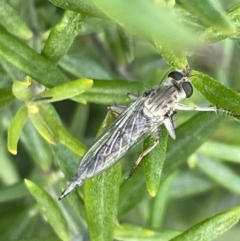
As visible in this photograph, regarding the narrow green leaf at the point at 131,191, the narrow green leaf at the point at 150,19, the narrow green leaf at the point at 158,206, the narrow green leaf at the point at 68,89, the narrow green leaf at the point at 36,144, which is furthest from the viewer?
the narrow green leaf at the point at 158,206

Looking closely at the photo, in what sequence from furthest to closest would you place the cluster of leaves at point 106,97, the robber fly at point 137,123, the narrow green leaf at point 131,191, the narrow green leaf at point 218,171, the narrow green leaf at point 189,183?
1. the narrow green leaf at point 189,183
2. the narrow green leaf at point 218,171
3. the narrow green leaf at point 131,191
4. the robber fly at point 137,123
5. the cluster of leaves at point 106,97

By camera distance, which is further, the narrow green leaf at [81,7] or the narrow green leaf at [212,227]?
the narrow green leaf at [212,227]

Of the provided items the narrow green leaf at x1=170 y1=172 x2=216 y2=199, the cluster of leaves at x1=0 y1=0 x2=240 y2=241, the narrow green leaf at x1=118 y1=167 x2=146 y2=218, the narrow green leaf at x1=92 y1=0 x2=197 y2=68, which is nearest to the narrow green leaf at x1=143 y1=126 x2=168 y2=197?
the cluster of leaves at x1=0 y1=0 x2=240 y2=241

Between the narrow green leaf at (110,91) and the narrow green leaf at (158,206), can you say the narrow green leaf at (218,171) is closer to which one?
the narrow green leaf at (158,206)

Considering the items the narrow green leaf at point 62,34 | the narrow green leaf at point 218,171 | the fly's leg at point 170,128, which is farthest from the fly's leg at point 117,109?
the narrow green leaf at point 218,171

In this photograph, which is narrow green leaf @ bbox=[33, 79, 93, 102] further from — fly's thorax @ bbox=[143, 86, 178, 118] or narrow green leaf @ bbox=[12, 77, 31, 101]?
fly's thorax @ bbox=[143, 86, 178, 118]
